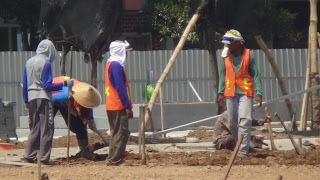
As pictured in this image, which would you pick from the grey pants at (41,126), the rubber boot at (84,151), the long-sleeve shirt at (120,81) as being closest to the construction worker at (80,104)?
the rubber boot at (84,151)

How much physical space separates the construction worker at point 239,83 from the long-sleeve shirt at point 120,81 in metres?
1.60

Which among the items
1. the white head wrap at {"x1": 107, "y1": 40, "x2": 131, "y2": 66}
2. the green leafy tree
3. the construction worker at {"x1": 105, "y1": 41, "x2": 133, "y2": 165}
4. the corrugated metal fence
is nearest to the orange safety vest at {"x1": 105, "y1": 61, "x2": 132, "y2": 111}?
the construction worker at {"x1": 105, "y1": 41, "x2": 133, "y2": 165}

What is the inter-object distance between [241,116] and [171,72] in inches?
457

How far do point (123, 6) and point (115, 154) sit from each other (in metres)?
6.47

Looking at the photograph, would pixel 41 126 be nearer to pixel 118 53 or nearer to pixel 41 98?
pixel 41 98

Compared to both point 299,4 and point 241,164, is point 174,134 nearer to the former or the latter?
point 241,164

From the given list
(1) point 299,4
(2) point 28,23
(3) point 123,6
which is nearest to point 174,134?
(3) point 123,6

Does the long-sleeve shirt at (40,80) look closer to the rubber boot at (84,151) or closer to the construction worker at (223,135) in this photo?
the rubber boot at (84,151)

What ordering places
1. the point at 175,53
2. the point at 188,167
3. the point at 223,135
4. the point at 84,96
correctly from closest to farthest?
the point at 188,167, the point at 84,96, the point at 223,135, the point at 175,53

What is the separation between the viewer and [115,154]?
1111cm

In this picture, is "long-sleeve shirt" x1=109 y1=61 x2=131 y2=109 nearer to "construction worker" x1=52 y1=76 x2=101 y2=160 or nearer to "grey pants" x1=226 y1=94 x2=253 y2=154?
"construction worker" x1=52 y1=76 x2=101 y2=160

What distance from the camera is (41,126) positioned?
11.4 metres

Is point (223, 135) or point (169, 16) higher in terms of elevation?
point (169, 16)

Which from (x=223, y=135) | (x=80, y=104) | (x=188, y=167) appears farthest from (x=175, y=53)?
(x=188, y=167)
